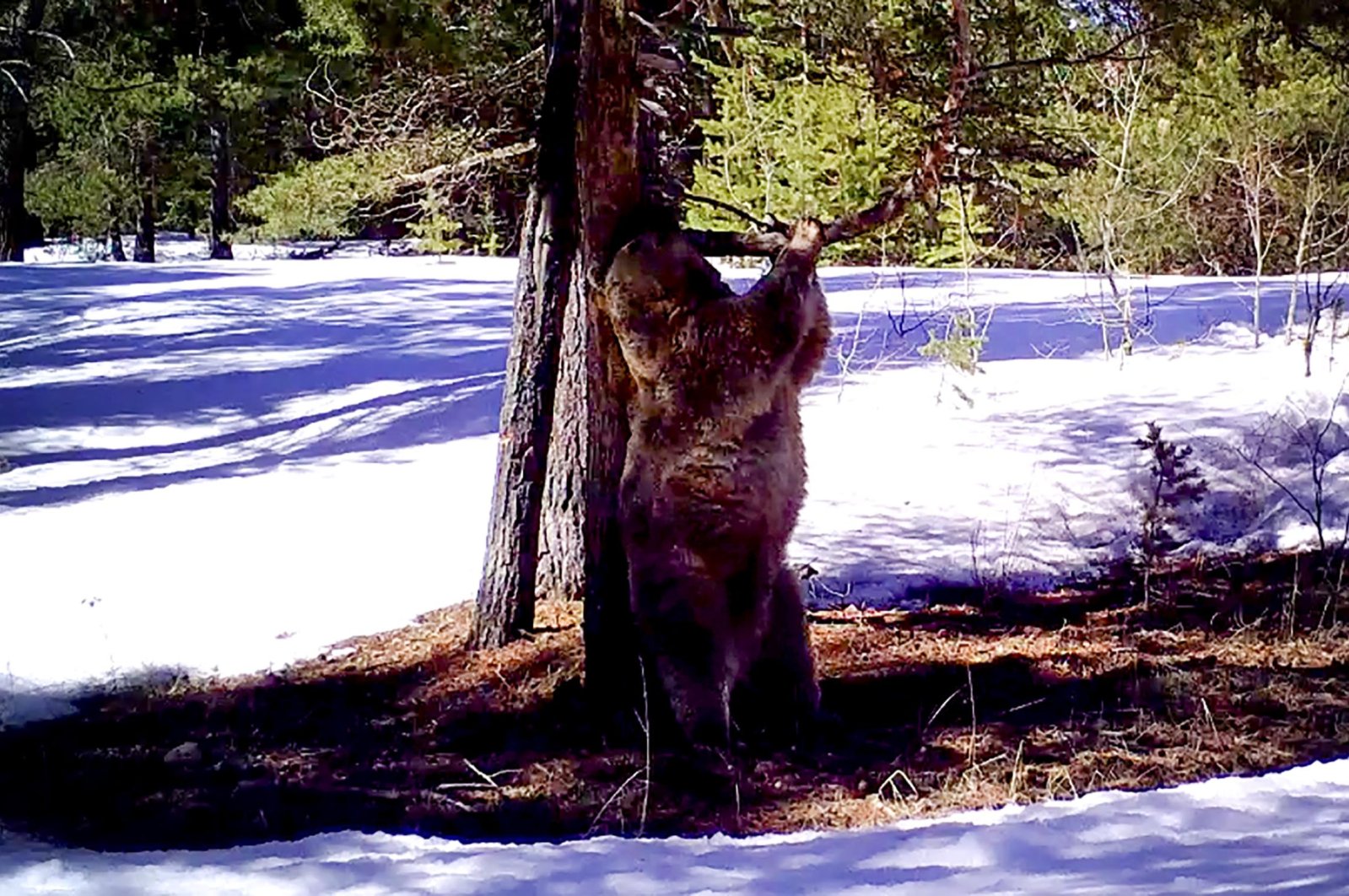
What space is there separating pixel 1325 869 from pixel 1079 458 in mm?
6663

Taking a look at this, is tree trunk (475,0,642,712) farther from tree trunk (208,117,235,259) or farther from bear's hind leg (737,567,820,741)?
tree trunk (208,117,235,259)

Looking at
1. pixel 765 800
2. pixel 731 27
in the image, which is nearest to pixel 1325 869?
pixel 765 800

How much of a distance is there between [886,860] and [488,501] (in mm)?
6521

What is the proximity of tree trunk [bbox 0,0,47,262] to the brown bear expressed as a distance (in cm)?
1424

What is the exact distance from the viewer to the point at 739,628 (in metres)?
5.07

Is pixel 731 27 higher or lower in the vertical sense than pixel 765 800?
higher

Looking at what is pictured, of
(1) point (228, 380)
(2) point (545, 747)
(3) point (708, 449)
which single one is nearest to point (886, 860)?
(3) point (708, 449)

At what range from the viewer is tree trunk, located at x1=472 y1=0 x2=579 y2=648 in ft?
21.2

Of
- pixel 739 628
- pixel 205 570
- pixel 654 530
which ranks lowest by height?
pixel 205 570

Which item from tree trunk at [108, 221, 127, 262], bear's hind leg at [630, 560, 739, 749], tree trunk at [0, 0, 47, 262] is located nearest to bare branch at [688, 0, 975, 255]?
bear's hind leg at [630, 560, 739, 749]

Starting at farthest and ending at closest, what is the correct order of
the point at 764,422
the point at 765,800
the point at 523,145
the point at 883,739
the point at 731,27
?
1. the point at 523,145
2. the point at 731,27
3. the point at 883,739
4. the point at 764,422
5. the point at 765,800

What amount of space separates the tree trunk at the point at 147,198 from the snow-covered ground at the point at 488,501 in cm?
1233

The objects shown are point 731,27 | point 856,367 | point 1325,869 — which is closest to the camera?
point 1325,869

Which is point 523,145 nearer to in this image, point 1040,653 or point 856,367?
point 1040,653
